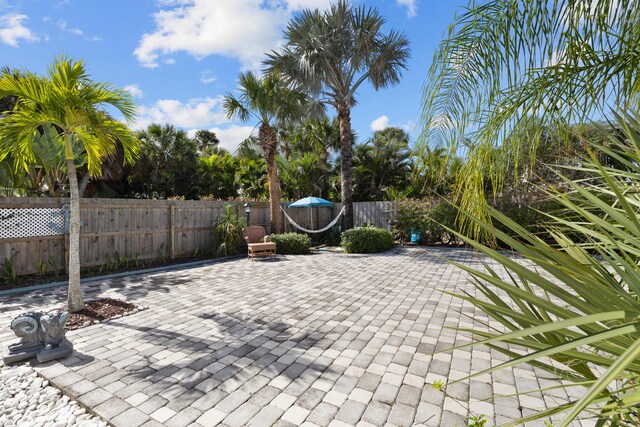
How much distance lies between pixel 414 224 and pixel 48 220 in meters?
9.40

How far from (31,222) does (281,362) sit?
5.58 m

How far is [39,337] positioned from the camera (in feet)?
8.86

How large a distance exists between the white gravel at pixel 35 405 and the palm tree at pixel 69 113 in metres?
1.54

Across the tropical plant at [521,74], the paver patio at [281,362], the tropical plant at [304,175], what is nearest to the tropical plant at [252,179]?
the tropical plant at [304,175]

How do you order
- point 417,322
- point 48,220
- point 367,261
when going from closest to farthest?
1. point 417,322
2. point 48,220
3. point 367,261

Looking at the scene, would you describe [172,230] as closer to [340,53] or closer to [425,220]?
[340,53]

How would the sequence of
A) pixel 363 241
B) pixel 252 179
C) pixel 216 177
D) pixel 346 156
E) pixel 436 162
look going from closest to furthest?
pixel 436 162
pixel 363 241
pixel 346 156
pixel 216 177
pixel 252 179

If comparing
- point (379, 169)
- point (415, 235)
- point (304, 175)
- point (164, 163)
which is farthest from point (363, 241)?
point (164, 163)

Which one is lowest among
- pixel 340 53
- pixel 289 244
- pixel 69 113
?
pixel 289 244

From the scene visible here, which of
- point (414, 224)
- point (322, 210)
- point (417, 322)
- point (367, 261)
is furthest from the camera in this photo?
point (322, 210)

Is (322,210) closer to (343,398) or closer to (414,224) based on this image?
(414,224)

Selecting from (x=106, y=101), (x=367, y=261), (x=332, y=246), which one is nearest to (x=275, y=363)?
(x=106, y=101)

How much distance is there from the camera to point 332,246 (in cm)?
1116

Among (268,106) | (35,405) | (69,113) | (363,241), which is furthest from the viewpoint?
(268,106)
